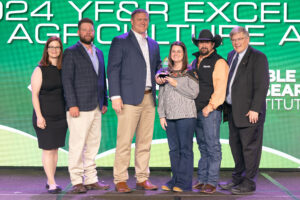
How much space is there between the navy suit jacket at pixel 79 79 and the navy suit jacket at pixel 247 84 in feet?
4.50

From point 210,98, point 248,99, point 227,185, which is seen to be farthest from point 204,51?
point 227,185

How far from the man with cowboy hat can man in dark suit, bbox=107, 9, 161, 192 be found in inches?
18.9

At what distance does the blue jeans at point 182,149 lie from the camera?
12.6ft

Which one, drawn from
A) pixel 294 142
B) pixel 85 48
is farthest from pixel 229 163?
pixel 85 48

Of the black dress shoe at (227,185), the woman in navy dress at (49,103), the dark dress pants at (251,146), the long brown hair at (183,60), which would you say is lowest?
the black dress shoe at (227,185)

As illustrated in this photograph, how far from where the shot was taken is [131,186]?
4.27 meters

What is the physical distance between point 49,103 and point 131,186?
1218mm

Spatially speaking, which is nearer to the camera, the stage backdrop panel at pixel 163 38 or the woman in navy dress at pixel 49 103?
the woman in navy dress at pixel 49 103

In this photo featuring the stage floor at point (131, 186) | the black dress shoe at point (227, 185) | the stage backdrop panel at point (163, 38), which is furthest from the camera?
the stage backdrop panel at point (163, 38)

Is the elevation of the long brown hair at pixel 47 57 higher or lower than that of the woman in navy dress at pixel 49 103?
higher

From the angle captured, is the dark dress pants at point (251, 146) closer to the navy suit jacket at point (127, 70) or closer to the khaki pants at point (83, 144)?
the navy suit jacket at point (127, 70)

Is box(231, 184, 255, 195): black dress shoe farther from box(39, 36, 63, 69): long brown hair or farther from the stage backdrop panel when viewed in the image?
box(39, 36, 63, 69): long brown hair

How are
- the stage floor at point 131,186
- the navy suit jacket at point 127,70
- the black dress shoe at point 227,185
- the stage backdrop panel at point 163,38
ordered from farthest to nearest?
the stage backdrop panel at point 163,38 < the black dress shoe at point 227,185 < the navy suit jacket at point 127,70 < the stage floor at point 131,186

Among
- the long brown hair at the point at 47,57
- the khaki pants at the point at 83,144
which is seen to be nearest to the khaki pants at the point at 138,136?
the khaki pants at the point at 83,144
